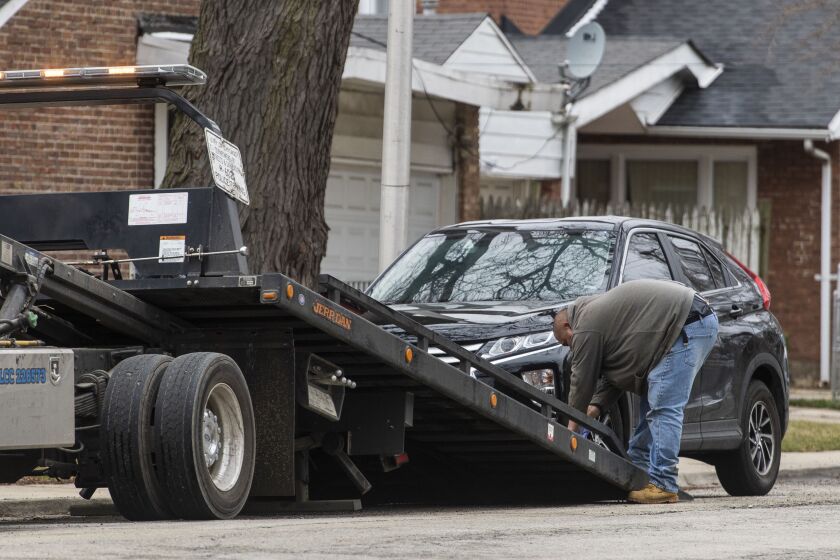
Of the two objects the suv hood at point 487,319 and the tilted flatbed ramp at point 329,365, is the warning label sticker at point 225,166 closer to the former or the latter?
the tilted flatbed ramp at point 329,365

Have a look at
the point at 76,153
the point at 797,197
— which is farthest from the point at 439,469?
the point at 797,197

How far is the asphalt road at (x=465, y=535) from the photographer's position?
6586mm

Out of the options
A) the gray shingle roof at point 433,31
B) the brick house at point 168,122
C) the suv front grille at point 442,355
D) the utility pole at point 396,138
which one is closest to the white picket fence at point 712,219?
the brick house at point 168,122

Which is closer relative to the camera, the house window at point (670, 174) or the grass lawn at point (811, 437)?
the grass lawn at point (811, 437)

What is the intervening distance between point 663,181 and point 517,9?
5984 millimetres

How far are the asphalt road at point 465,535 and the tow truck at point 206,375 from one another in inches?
12.3

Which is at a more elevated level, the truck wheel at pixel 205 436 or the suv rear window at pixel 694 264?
the suv rear window at pixel 694 264

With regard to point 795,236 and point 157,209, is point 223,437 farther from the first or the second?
point 795,236

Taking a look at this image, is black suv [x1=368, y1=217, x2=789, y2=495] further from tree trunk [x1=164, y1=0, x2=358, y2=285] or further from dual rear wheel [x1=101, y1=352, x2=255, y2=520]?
dual rear wheel [x1=101, y1=352, x2=255, y2=520]

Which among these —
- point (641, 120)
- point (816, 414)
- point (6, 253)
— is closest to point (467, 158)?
point (641, 120)

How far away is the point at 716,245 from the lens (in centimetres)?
1216

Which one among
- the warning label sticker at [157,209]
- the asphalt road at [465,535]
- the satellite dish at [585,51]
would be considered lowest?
the asphalt road at [465,535]

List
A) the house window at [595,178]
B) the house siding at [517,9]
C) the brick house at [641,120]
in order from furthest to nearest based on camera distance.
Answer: the house siding at [517,9], the house window at [595,178], the brick house at [641,120]

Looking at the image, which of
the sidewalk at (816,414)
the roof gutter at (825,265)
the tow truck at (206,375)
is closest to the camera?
the tow truck at (206,375)
